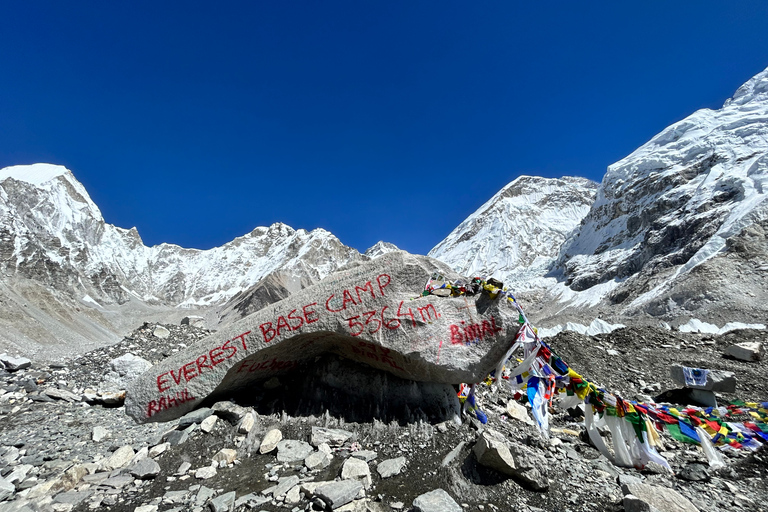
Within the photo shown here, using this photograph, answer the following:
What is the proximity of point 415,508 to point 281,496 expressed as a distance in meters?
1.52

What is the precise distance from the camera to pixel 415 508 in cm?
343

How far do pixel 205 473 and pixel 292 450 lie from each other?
1.09m

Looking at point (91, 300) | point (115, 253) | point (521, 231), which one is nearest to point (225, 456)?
point (91, 300)

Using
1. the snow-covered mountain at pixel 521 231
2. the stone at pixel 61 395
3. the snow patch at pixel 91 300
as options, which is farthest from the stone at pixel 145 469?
the snow-covered mountain at pixel 521 231

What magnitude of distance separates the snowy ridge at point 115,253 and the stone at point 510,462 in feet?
144

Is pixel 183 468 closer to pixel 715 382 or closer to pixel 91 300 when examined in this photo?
pixel 715 382

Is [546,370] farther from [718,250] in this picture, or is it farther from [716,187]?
[716,187]

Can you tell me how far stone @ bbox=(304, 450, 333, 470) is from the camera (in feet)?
14.7

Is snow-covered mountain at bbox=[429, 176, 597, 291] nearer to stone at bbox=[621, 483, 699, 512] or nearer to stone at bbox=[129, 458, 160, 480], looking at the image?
stone at bbox=[621, 483, 699, 512]

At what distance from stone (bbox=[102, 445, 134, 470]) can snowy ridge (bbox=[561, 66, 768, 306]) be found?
5578cm

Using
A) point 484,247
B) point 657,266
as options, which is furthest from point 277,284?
point 484,247

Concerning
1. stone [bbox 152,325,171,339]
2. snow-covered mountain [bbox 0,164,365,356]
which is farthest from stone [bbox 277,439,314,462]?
stone [bbox 152,325,171,339]

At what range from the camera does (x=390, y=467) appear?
437 centimetres

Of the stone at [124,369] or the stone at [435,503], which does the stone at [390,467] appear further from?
the stone at [124,369]
